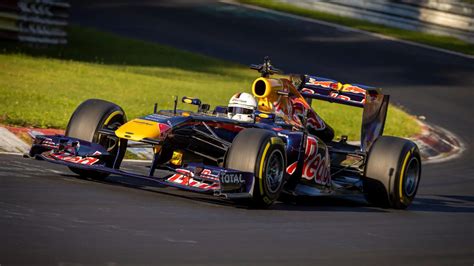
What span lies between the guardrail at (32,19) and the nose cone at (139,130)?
550 inches

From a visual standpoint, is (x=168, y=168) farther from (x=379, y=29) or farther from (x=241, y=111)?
(x=379, y=29)

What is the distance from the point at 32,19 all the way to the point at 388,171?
14.3 m

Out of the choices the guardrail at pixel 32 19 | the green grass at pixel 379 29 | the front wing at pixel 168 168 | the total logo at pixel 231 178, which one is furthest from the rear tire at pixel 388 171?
the green grass at pixel 379 29

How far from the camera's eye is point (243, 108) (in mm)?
11898

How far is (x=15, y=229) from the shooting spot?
7980 mm

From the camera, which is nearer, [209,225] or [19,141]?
[209,225]

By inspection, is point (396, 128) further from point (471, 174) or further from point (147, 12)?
point (147, 12)

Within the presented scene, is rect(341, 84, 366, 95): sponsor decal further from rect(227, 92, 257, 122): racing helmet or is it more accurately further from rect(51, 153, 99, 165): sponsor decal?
rect(51, 153, 99, 165): sponsor decal

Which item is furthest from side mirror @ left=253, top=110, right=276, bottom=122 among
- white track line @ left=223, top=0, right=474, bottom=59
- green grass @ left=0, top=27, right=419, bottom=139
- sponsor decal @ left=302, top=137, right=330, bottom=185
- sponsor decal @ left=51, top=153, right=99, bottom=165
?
white track line @ left=223, top=0, right=474, bottom=59

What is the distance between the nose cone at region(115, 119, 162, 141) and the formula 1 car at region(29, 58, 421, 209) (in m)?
0.01

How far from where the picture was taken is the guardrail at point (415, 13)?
32125 millimetres

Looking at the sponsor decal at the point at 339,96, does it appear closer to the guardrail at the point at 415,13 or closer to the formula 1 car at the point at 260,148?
the formula 1 car at the point at 260,148

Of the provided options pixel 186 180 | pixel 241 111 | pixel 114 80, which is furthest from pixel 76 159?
pixel 114 80

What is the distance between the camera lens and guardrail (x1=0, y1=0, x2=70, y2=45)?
2405cm
